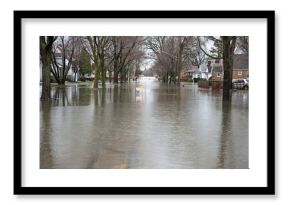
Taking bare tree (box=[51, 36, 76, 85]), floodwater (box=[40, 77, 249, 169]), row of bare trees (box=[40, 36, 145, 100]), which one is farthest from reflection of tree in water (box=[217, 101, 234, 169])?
bare tree (box=[51, 36, 76, 85])

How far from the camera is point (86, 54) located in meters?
43.1

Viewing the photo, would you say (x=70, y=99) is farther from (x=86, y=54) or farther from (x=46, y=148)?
(x=86, y=54)

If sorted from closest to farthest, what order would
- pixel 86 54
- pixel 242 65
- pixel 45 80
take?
pixel 242 65 < pixel 45 80 < pixel 86 54

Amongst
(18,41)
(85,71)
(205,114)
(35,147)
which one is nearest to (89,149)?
(35,147)

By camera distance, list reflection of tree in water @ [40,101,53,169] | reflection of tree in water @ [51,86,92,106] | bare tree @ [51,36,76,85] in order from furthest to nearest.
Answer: reflection of tree in water @ [51,86,92,106] < bare tree @ [51,36,76,85] < reflection of tree in water @ [40,101,53,169]

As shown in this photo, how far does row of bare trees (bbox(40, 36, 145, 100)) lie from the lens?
19073 mm

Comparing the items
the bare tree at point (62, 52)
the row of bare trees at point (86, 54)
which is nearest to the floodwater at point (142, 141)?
the row of bare trees at point (86, 54)

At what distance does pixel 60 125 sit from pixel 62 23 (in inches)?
267

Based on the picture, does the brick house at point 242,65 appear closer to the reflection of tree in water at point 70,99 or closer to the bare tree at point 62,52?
the bare tree at point 62,52

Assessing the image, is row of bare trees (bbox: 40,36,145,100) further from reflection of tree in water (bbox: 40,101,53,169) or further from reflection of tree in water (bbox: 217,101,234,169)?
reflection of tree in water (bbox: 217,101,234,169)

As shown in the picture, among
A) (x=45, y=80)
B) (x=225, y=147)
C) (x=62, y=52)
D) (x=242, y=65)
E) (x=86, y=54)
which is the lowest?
(x=225, y=147)

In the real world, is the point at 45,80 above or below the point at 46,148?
above

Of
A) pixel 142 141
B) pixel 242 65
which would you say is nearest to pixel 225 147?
pixel 142 141

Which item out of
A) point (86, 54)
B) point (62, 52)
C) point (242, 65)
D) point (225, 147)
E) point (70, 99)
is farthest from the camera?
point (86, 54)
